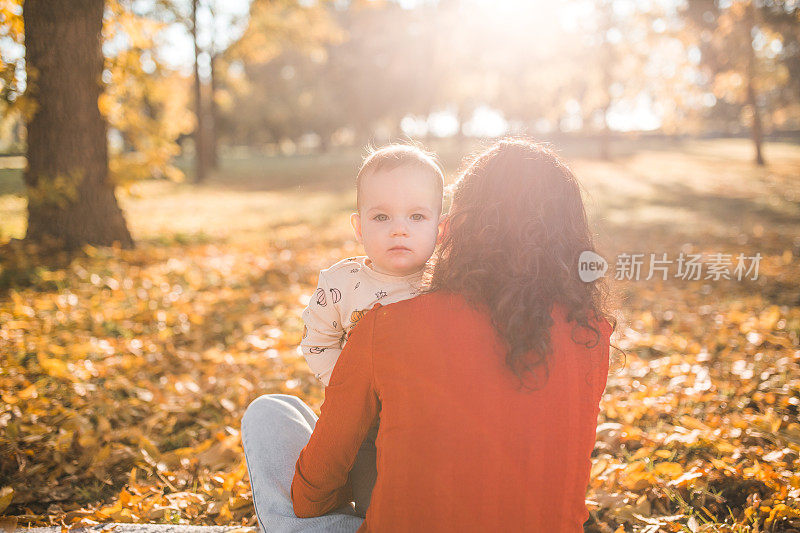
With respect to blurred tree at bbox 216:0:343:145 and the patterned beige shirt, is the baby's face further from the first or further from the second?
blurred tree at bbox 216:0:343:145

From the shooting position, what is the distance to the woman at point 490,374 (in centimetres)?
126

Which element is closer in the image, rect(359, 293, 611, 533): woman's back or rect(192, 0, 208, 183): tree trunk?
rect(359, 293, 611, 533): woman's back

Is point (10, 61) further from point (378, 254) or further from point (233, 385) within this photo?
point (378, 254)

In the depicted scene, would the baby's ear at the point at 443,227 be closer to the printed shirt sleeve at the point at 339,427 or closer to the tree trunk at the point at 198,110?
the printed shirt sleeve at the point at 339,427

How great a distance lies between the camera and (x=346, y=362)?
54.6 inches

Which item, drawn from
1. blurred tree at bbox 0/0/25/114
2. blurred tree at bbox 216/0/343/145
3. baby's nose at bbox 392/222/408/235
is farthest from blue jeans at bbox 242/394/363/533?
blurred tree at bbox 216/0/343/145

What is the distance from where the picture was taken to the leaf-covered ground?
8.29ft

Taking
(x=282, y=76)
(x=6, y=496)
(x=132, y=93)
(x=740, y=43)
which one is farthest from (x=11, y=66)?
(x=282, y=76)

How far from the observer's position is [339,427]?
1454 millimetres

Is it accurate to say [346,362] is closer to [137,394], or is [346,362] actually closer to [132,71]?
[137,394]

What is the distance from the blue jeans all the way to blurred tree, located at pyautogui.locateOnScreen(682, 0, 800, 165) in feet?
54.9

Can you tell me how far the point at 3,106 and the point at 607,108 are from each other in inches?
899

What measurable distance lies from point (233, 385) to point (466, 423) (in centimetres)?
299

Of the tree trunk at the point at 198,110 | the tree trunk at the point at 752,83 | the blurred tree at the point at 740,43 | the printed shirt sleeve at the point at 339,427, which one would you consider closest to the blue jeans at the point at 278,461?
the printed shirt sleeve at the point at 339,427
